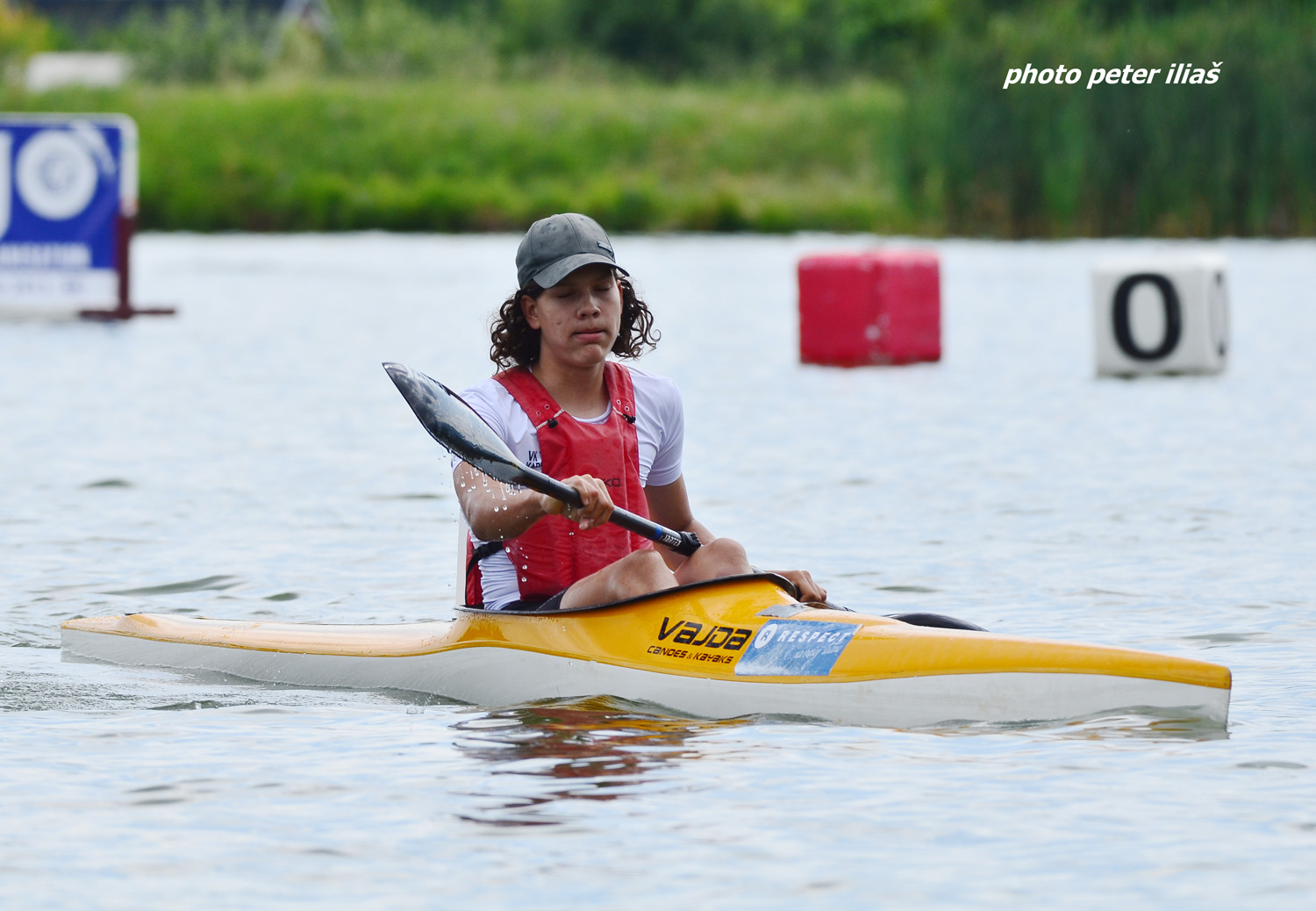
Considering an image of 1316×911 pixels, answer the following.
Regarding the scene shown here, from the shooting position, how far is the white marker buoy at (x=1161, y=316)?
1421 centimetres

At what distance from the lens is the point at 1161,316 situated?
14711 millimetres

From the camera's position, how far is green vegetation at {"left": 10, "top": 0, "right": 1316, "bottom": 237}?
25828 millimetres

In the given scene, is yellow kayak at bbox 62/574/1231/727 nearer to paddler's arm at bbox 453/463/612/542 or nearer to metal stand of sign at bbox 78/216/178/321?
paddler's arm at bbox 453/463/612/542

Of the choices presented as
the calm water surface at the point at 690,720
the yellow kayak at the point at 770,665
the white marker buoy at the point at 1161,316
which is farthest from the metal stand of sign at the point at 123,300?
the yellow kayak at the point at 770,665

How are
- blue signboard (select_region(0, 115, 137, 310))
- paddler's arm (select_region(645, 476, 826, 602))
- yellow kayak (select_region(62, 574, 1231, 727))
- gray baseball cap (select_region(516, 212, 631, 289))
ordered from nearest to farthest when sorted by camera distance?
1. yellow kayak (select_region(62, 574, 1231, 727))
2. gray baseball cap (select_region(516, 212, 631, 289))
3. paddler's arm (select_region(645, 476, 826, 602))
4. blue signboard (select_region(0, 115, 137, 310))

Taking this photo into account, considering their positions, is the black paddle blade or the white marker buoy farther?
the white marker buoy

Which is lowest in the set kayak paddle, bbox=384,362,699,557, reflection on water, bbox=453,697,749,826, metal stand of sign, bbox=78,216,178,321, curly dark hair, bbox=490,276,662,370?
reflection on water, bbox=453,697,749,826

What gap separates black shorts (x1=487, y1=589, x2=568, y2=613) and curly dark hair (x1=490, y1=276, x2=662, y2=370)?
584 millimetres

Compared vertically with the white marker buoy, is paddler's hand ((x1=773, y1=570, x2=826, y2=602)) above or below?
below

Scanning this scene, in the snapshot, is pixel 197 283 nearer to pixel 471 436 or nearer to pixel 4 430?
pixel 4 430

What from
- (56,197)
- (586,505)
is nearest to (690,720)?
(586,505)

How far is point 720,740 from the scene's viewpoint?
5152 millimetres

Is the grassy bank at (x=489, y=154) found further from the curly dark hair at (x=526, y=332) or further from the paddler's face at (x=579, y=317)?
the paddler's face at (x=579, y=317)

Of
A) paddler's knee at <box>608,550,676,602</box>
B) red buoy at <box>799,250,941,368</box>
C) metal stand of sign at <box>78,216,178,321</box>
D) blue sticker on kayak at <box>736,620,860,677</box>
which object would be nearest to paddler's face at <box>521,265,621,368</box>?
paddler's knee at <box>608,550,676,602</box>
